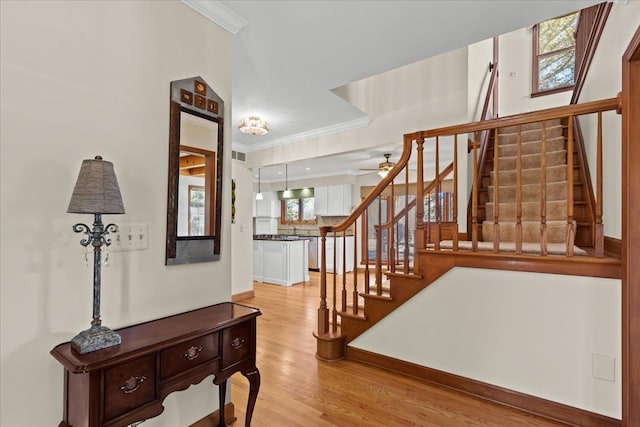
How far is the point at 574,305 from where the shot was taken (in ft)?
6.51

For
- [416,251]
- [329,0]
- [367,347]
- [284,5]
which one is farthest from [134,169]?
[367,347]

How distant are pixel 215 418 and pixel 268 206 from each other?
7.58 meters

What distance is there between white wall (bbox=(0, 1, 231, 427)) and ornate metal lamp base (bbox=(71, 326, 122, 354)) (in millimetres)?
184

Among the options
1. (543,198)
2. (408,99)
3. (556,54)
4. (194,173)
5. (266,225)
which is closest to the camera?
(194,173)

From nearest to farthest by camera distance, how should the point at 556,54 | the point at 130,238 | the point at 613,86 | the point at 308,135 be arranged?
the point at 130,238 < the point at 613,86 < the point at 308,135 < the point at 556,54

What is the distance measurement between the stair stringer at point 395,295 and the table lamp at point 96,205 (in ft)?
6.47

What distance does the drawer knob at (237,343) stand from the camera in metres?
1.63

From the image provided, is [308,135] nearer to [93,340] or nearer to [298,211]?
[93,340]

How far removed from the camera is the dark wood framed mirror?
174 cm

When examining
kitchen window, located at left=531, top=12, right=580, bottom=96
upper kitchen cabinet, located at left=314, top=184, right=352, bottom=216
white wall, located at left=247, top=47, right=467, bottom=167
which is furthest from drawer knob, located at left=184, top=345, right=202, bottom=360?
upper kitchen cabinet, located at left=314, top=184, right=352, bottom=216

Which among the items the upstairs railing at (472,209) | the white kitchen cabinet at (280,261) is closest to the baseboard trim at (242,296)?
the white kitchen cabinet at (280,261)

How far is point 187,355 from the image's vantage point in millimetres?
1426

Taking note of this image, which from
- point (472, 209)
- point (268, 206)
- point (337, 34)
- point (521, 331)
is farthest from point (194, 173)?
point (268, 206)

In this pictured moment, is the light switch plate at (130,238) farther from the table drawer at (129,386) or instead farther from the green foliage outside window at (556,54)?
the green foliage outside window at (556,54)
